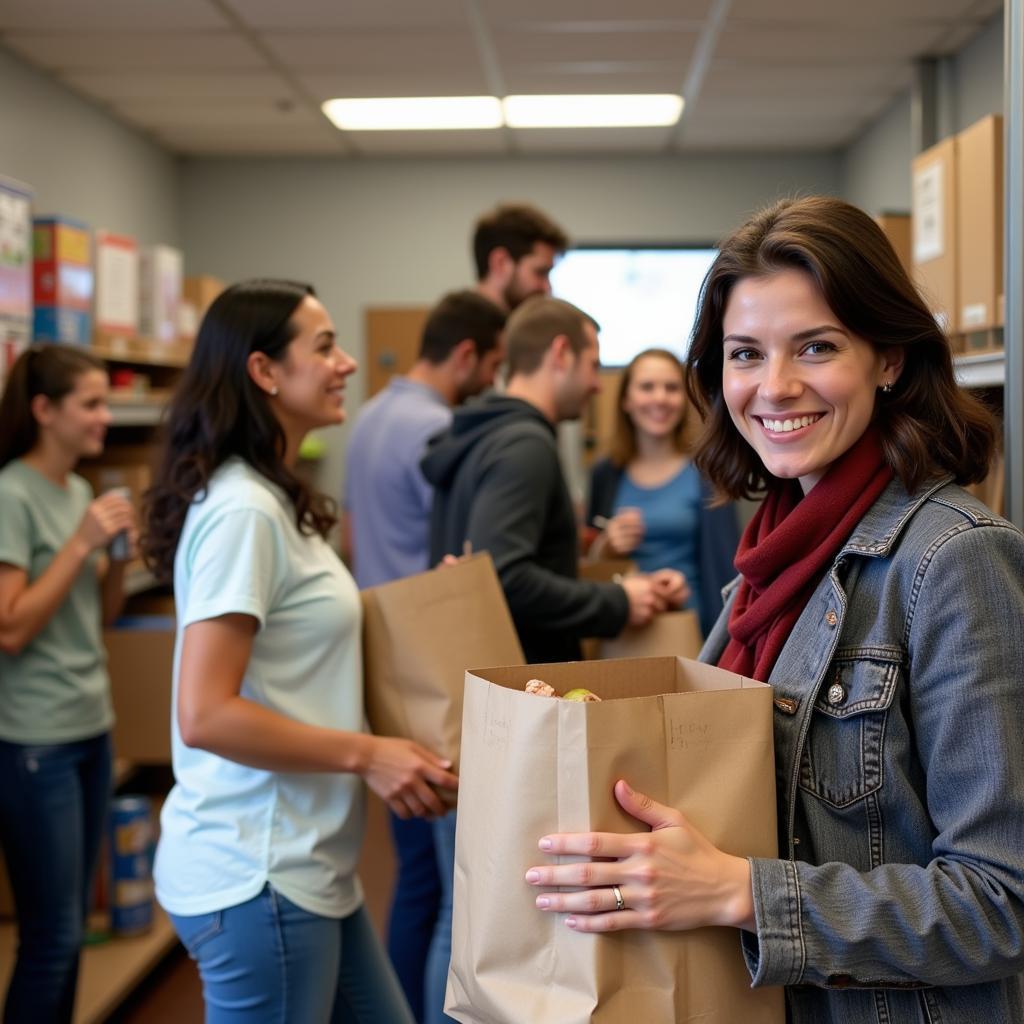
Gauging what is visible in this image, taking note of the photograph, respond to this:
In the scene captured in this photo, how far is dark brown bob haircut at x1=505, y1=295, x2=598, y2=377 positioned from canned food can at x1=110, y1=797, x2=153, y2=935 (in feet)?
6.11

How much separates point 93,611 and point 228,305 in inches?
51.4

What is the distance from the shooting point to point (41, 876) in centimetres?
248

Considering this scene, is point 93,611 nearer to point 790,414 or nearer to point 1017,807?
point 790,414

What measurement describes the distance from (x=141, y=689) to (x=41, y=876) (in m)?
0.93

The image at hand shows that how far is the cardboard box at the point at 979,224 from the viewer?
217 centimetres

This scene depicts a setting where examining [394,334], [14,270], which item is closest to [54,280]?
[14,270]

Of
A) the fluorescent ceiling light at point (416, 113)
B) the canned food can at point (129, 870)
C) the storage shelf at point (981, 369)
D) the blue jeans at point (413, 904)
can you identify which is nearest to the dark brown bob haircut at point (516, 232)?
the storage shelf at point (981, 369)

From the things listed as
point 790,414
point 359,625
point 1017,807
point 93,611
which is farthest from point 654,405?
point 1017,807

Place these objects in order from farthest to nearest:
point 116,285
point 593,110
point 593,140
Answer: point 593,140 → point 593,110 → point 116,285

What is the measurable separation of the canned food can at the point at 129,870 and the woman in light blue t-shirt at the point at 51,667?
67 centimetres

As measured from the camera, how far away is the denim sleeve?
93 centimetres

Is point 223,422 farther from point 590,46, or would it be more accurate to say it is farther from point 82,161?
point 82,161

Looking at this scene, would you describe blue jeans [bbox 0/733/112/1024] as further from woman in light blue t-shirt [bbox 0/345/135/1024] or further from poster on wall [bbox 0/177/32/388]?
poster on wall [bbox 0/177/32/388]

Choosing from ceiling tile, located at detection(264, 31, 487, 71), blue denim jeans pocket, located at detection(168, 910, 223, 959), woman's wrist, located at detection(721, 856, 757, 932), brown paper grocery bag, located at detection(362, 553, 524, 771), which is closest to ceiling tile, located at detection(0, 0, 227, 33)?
ceiling tile, located at detection(264, 31, 487, 71)
